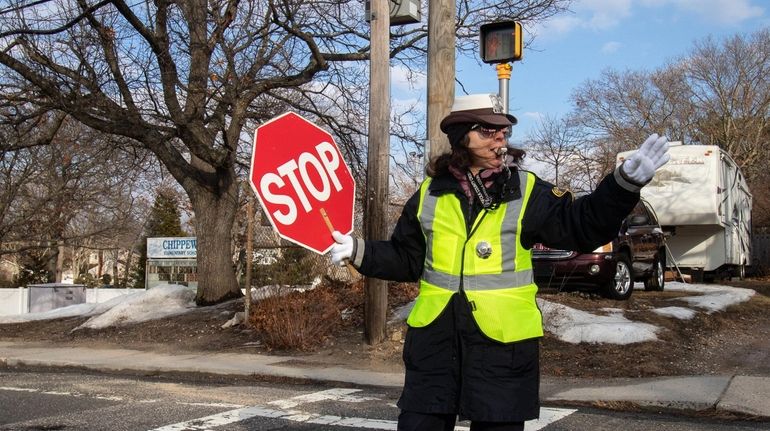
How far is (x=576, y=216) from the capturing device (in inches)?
114

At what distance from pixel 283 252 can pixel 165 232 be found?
123ft

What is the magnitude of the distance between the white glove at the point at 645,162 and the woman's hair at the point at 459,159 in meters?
0.56

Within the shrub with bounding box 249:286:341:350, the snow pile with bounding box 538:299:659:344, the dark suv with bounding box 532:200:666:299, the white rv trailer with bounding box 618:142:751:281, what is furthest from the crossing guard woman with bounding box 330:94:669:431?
the white rv trailer with bounding box 618:142:751:281

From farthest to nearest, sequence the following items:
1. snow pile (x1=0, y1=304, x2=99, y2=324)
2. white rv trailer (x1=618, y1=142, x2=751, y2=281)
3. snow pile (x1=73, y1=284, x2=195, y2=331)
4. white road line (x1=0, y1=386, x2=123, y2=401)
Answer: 1. white rv trailer (x1=618, y1=142, x2=751, y2=281)
2. snow pile (x1=0, y1=304, x2=99, y2=324)
3. snow pile (x1=73, y1=284, x2=195, y2=331)
4. white road line (x1=0, y1=386, x2=123, y2=401)

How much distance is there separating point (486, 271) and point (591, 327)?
276 inches

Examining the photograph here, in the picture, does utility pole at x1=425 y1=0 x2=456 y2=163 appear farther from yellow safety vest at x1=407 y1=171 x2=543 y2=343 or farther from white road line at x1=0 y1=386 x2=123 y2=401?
yellow safety vest at x1=407 y1=171 x2=543 y2=343

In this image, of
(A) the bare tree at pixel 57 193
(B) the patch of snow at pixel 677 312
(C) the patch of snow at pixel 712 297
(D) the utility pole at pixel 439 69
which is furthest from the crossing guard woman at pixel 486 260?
(A) the bare tree at pixel 57 193

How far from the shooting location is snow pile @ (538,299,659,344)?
9.23 metres

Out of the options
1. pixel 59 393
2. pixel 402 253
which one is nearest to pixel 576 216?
pixel 402 253

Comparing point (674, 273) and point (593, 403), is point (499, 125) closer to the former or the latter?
point (593, 403)

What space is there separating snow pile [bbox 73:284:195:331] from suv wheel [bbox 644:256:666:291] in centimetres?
825

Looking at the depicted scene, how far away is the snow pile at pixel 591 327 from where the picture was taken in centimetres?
923

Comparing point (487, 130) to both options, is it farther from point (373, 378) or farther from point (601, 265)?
point (601, 265)

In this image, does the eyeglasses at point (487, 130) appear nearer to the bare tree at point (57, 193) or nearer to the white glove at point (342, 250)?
the white glove at point (342, 250)
